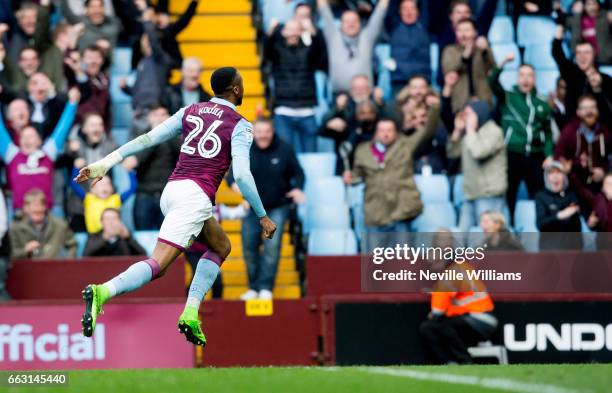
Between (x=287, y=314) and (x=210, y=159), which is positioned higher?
(x=210, y=159)

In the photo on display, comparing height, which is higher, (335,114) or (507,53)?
(507,53)

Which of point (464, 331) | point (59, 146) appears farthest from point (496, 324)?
point (59, 146)

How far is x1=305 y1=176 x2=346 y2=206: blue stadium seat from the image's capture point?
1702 centimetres

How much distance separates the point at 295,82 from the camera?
17.3 m

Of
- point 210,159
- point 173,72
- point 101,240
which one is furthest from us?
point 173,72

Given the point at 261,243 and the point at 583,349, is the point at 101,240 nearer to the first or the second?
the point at 261,243

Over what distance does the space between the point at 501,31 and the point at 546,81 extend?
2.96ft

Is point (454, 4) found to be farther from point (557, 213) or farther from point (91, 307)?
point (91, 307)

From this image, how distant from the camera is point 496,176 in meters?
16.6

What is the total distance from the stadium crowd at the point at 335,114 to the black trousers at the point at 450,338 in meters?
1.42

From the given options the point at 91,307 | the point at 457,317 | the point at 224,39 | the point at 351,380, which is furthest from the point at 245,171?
the point at 224,39

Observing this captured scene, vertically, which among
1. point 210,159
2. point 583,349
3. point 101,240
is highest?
point 210,159

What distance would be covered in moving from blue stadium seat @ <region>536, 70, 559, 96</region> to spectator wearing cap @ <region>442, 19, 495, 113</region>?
1335mm

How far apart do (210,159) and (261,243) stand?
5.46 metres
